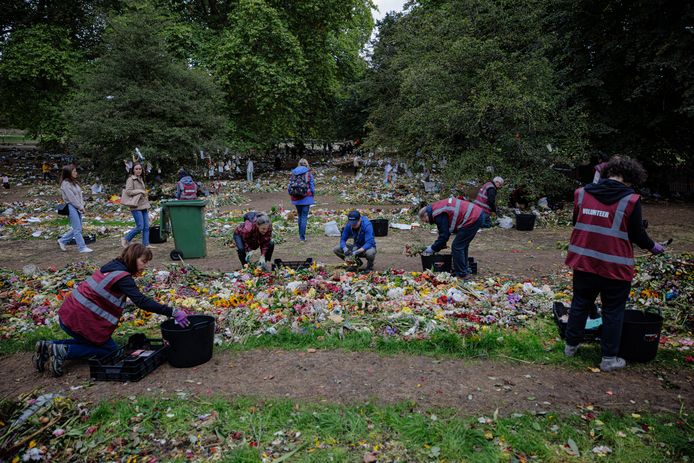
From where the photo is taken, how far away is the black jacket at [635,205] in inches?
165

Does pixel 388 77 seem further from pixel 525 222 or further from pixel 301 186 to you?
pixel 301 186

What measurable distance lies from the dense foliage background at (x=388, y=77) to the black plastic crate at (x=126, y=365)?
1075cm

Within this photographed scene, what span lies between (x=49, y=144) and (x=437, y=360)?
2865 cm

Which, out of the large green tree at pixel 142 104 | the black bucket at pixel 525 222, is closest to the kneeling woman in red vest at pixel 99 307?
the black bucket at pixel 525 222

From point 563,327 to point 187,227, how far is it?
23.7 ft

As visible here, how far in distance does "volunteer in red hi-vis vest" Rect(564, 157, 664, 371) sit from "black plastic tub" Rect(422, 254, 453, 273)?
326cm

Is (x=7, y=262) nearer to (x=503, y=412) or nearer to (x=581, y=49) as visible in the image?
(x=503, y=412)

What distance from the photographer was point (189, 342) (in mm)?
4648

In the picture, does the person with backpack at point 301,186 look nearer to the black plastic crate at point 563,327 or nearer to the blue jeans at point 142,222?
the blue jeans at point 142,222

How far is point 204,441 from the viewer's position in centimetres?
358

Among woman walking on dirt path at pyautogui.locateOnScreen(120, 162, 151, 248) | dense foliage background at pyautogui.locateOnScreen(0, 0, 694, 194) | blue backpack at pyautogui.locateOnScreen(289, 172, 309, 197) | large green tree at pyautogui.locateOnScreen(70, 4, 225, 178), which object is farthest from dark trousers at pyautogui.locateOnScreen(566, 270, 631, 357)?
large green tree at pyautogui.locateOnScreen(70, 4, 225, 178)

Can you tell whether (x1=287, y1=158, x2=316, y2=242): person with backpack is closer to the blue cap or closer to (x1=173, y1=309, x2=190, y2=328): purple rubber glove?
the blue cap

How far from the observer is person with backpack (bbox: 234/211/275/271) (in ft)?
25.0

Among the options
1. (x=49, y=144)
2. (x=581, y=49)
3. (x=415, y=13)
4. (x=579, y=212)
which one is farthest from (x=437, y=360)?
(x=49, y=144)
